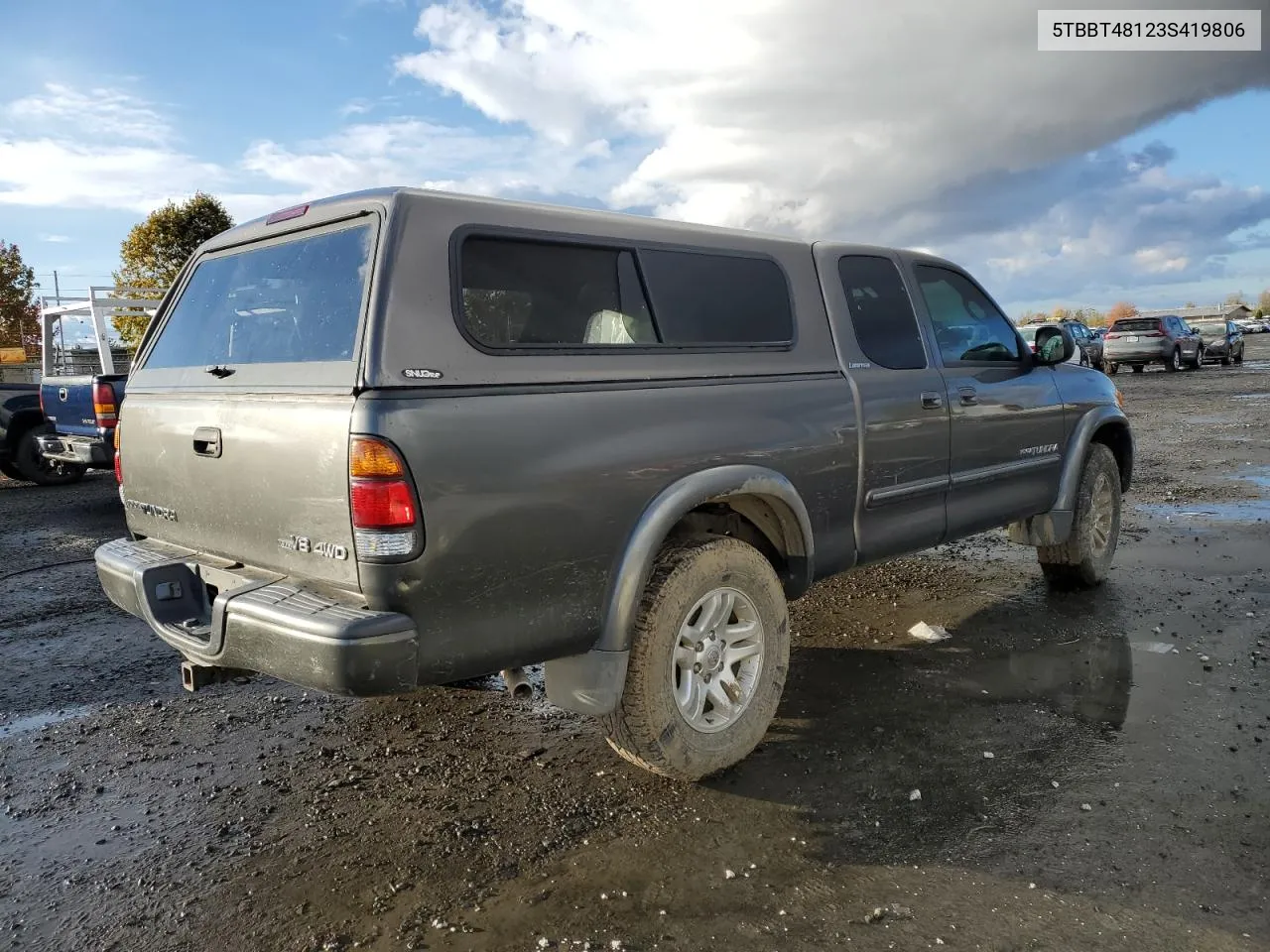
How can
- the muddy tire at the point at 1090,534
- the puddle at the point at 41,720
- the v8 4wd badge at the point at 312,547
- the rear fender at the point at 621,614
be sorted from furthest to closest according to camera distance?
the muddy tire at the point at 1090,534 → the puddle at the point at 41,720 → the rear fender at the point at 621,614 → the v8 4wd badge at the point at 312,547

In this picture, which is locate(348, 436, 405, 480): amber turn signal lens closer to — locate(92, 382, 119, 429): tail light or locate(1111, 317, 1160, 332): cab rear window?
locate(92, 382, 119, 429): tail light

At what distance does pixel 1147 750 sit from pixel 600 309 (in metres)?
2.65

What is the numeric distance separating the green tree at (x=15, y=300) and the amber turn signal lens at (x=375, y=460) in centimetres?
3639

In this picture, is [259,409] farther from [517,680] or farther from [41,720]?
[41,720]

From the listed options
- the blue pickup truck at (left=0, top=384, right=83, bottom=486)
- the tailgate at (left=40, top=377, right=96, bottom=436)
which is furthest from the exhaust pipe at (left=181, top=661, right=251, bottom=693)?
the blue pickup truck at (left=0, top=384, right=83, bottom=486)

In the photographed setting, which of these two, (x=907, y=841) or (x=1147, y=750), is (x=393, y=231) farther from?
(x=1147, y=750)

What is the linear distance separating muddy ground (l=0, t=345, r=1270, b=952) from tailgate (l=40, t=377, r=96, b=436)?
4.54 m

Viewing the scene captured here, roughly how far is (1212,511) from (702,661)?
6.48 metres

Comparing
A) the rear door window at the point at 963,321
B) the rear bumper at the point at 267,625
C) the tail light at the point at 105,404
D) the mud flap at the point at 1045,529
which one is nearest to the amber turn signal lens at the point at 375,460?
the rear bumper at the point at 267,625

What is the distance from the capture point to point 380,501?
8.20ft

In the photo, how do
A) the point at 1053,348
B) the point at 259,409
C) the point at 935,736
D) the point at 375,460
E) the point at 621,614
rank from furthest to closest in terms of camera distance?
the point at 1053,348 → the point at 935,736 → the point at 621,614 → the point at 259,409 → the point at 375,460

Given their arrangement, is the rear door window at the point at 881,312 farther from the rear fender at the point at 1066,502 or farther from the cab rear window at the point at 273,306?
the cab rear window at the point at 273,306

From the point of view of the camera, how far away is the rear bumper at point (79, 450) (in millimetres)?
8711

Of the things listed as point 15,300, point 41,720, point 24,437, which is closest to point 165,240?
point 15,300
